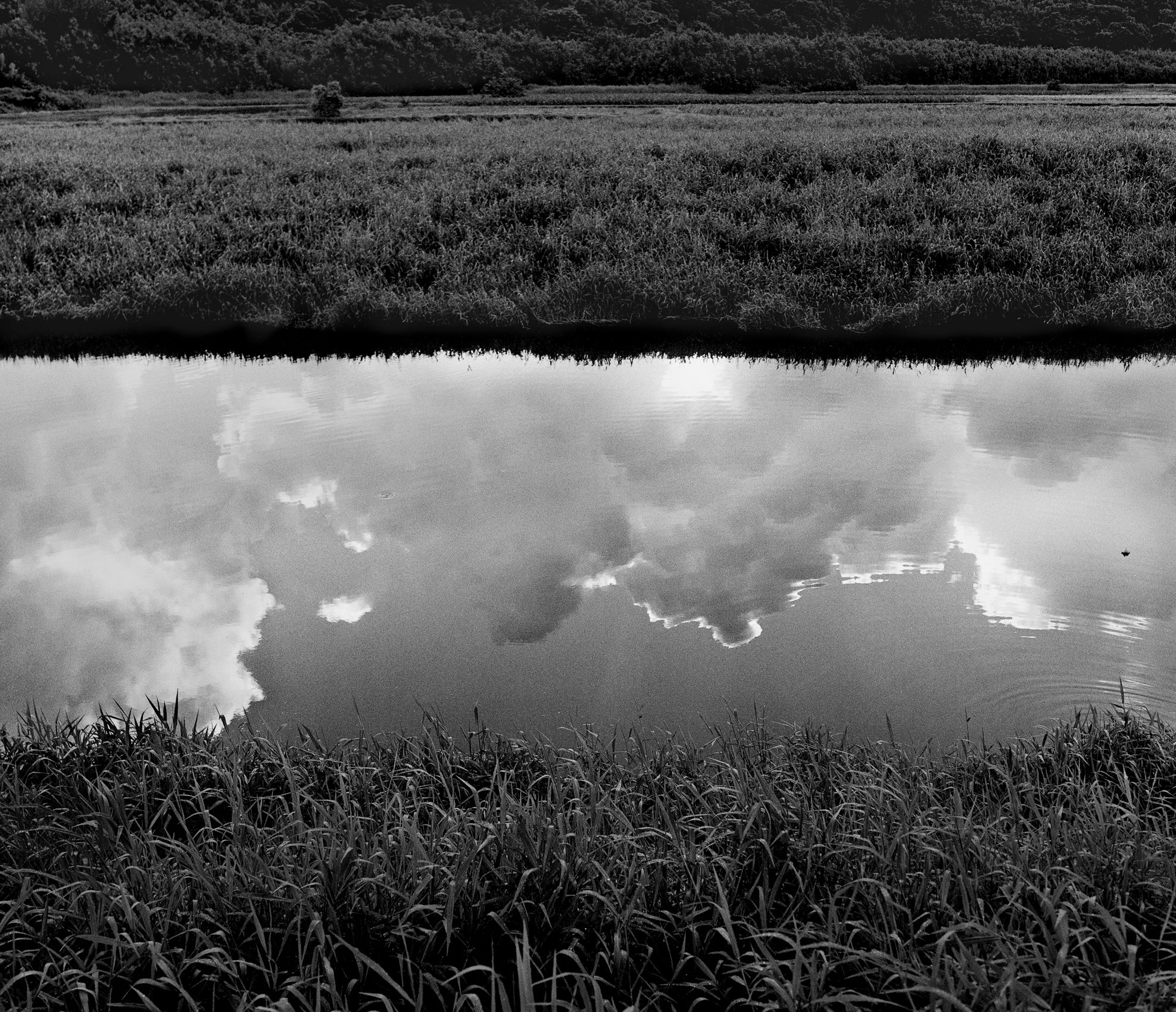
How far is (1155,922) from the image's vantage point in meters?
2.99

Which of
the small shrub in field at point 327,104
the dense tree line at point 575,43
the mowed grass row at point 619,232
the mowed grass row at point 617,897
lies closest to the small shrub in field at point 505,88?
the dense tree line at point 575,43

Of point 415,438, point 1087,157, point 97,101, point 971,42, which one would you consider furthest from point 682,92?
point 415,438

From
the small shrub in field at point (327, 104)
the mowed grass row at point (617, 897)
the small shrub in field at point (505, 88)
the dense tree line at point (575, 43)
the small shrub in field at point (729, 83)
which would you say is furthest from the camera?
the dense tree line at point (575, 43)

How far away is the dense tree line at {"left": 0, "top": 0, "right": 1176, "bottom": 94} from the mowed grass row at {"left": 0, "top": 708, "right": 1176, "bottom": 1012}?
198ft

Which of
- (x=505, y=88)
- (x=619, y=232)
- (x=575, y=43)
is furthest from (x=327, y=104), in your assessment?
(x=575, y=43)

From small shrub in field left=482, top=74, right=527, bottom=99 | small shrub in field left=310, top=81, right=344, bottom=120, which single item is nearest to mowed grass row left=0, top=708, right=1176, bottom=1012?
small shrub in field left=310, top=81, right=344, bottom=120

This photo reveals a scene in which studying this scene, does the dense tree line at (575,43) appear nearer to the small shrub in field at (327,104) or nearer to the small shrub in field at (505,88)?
the small shrub in field at (505,88)

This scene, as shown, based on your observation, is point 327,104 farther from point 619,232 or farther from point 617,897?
point 617,897

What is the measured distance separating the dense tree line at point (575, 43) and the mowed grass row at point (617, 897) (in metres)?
60.5

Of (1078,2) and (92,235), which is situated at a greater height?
(1078,2)

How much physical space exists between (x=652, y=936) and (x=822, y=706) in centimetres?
203

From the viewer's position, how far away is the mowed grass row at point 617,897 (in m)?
2.77

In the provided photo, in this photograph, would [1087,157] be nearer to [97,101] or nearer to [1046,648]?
[1046,648]

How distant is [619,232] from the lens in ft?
46.5
